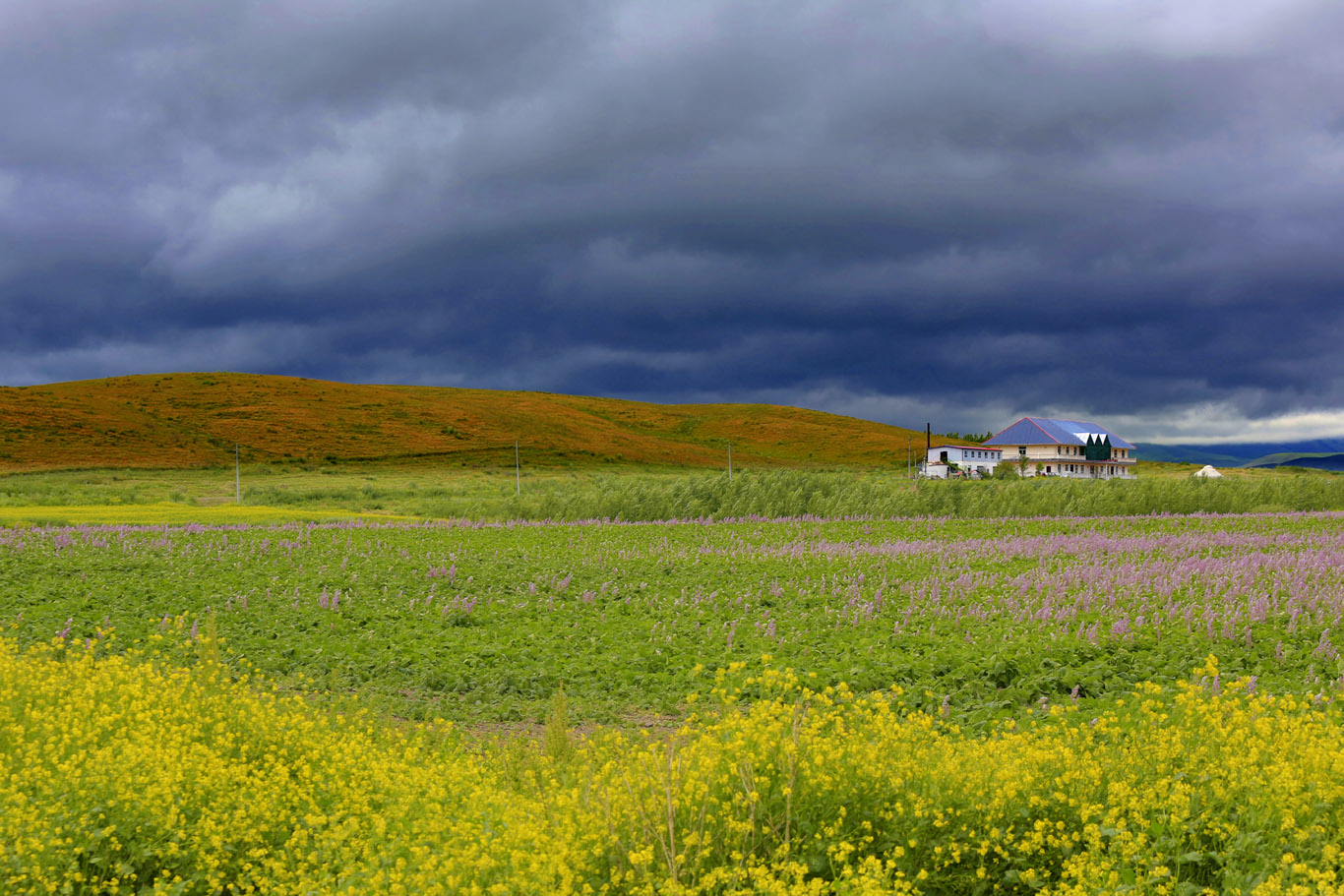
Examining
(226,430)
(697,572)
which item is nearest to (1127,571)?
(697,572)

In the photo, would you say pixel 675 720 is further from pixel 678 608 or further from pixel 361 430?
pixel 361 430

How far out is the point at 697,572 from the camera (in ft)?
54.6

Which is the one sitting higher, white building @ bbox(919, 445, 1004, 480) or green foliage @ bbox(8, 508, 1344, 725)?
white building @ bbox(919, 445, 1004, 480)

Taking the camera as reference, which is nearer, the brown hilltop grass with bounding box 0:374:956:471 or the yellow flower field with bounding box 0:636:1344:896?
the yellow flower field with bounding box 0:636:1344:896

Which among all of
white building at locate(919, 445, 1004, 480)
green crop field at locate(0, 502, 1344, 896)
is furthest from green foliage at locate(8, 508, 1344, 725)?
white building at locate(919, 445, 1004, 480)

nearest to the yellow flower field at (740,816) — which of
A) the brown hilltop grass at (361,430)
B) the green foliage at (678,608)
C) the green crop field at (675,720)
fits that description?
the green crop field at (675,720)

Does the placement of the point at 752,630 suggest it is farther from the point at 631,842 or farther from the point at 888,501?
the point at 888,501

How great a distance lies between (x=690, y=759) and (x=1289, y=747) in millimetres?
3941

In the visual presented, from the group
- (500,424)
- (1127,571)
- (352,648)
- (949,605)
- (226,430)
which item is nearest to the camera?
(352,648)

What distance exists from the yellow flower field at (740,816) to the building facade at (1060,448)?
9326cm

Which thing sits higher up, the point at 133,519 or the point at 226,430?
the point at 226,430

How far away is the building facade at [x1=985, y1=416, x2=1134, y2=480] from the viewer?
9550cm

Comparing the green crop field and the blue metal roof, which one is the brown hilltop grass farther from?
the green crop field

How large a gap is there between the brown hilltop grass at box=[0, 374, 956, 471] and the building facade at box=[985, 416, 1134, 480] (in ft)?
35.3
